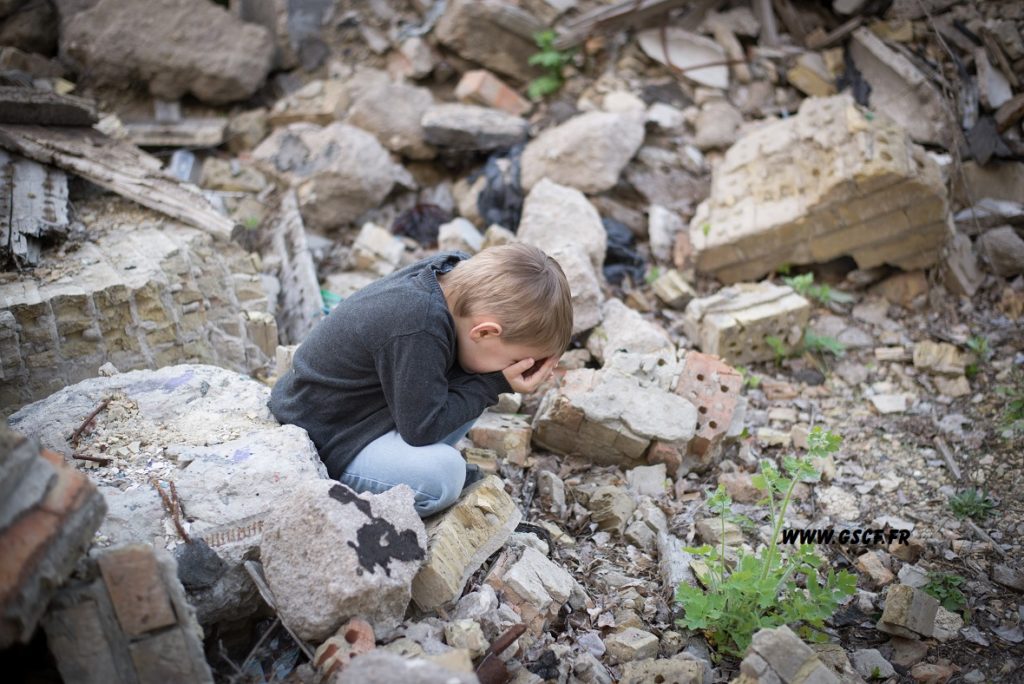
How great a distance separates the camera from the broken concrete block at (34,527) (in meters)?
1.54

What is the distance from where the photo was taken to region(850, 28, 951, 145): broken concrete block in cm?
551

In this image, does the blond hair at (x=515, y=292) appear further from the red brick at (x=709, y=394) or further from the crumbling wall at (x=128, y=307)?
the crumbling wall at (x=128, y=307)

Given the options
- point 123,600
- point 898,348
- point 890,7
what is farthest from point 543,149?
point 123,600

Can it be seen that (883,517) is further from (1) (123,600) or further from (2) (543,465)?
(1) (123,600)

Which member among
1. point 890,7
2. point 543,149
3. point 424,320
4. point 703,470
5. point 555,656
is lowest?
point 703,470

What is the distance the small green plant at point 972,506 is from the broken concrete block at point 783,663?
1579 mm

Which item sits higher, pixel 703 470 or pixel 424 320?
pixel 424 320

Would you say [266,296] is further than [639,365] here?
Yes

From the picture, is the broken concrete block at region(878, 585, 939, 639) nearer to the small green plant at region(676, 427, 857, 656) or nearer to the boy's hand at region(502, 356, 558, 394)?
the small green plant at region(676, 427, 857, 656)

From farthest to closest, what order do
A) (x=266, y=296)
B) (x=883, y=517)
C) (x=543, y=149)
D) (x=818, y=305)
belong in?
(x=543, y=149) < (x=818, y=305) < (x=266, y=296) < (x=883, y=517)

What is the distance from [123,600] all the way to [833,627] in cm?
249

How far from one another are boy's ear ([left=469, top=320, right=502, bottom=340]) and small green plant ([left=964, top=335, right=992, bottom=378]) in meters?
3.34

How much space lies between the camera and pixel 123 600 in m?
1.79

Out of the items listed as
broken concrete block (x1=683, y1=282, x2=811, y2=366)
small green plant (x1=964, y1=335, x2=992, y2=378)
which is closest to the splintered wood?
broken concrete block (x1=683, y1=282, x2=811, y2=366)
